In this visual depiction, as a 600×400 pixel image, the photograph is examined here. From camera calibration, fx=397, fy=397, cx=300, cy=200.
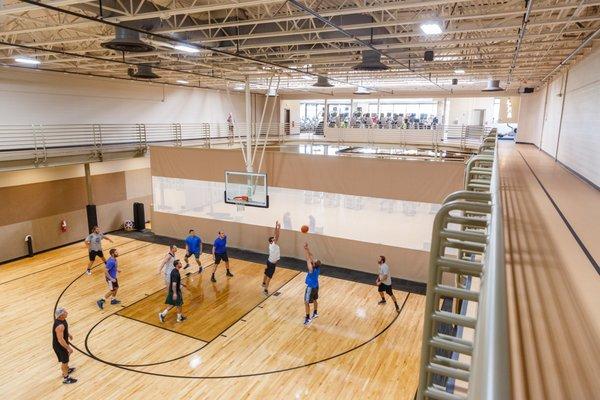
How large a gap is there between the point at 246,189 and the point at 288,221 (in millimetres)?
1909

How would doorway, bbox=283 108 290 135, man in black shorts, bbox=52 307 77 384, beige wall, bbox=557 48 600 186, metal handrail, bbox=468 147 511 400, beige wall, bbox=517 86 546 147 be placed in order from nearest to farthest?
1. metal handrail, bbox=468 147 511 400
2. man in black shorts, bbox=52 307 77 384
3. beige wall, bbox=557 48 600 186
4. beige wall, bbox=517 86 546 147
5. doorway, bbox=283 108 290 135

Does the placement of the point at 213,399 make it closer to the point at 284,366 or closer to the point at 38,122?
the point at 284,366

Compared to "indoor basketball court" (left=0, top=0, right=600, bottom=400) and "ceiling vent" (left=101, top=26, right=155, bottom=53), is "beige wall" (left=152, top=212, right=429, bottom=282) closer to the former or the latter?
"indoor basketball court" (left=0, top=0, right=600, bottom=400)

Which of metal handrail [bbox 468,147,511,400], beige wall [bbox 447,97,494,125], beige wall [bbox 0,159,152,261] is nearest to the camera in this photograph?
metal handrail [bbox 468,147,511,400]

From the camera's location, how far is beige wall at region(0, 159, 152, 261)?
45.4ft

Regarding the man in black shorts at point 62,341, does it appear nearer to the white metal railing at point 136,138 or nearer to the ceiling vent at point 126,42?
the ceiling vent at point 126,42

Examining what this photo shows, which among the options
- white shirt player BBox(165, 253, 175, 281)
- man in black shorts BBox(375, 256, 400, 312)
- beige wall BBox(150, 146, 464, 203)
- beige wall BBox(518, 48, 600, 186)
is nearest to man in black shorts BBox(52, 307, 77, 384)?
white shirt player BBox(165, 253, 175, 281)

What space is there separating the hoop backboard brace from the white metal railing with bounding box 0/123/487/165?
134 cm

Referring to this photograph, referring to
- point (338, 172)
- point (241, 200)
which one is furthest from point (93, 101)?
point (338, 172)

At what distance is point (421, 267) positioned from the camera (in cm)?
1223

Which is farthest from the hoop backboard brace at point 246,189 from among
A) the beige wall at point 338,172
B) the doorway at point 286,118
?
the doorway at point 286,118

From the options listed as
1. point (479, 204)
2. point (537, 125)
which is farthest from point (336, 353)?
point (537, 125)

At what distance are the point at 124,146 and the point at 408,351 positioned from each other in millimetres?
14084

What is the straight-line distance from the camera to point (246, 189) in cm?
1434
